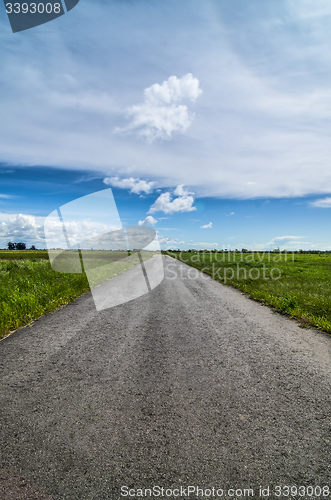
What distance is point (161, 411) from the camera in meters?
3.40

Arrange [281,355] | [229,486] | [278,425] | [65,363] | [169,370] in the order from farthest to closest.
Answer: [281,355] < [65,363] < [169,370] < [278,425] < [229,486]

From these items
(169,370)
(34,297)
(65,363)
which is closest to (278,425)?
(169,370)

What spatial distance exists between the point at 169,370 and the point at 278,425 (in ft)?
6.21

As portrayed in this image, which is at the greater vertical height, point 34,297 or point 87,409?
point 34,297

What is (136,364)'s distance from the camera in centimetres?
471

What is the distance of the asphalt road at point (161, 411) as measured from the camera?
8.17ft

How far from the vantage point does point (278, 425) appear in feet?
10.4

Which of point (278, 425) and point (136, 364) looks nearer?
point (278, 425)

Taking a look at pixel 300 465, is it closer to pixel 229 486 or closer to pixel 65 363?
pixel 229 486

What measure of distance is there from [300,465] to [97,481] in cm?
204

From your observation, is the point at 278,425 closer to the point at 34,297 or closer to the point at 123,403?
the point at 123,403

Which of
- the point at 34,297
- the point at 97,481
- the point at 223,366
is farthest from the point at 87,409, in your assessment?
the point at 34,297

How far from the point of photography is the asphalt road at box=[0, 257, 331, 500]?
249cm

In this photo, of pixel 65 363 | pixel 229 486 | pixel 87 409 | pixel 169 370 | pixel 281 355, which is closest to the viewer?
pixel 229 486
